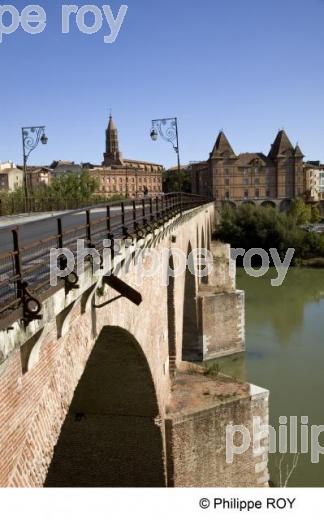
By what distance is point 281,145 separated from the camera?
2884 inches

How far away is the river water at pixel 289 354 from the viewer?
14078 millimetres

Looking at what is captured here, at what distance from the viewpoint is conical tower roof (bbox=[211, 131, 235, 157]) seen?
7181 cm

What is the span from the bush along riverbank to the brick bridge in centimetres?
3206

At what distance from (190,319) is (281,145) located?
57.0 meters

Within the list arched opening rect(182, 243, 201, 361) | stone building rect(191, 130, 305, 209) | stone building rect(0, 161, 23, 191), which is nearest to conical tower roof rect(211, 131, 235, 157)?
stone building rect(191, 130, 305, 209)

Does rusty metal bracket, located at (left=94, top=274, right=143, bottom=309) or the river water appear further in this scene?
the river water

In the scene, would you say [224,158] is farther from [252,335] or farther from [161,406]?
[161,406]

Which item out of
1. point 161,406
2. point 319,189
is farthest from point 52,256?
point 319,189

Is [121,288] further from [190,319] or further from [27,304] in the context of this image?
[190,319]

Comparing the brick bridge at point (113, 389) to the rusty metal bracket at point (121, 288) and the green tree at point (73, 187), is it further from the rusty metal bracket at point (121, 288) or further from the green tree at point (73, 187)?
the green tree at point (73, 187)

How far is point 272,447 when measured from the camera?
14.6 metres

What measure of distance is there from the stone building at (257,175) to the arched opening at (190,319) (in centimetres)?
5084

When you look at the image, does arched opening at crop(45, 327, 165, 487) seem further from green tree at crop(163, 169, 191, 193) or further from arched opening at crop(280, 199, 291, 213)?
green tree at crop(163, 169, 191, 193)

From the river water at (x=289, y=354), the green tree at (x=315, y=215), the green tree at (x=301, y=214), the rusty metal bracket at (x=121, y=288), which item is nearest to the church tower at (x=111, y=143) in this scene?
the green tree at (x=315, y=215)
